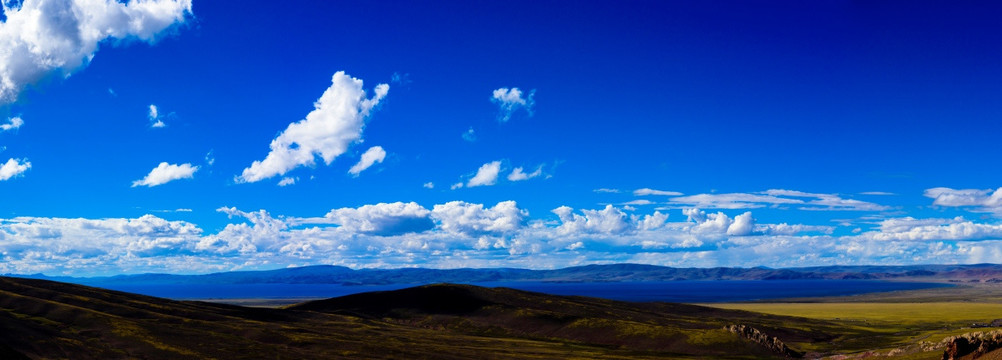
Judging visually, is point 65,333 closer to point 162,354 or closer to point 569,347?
point 162,354

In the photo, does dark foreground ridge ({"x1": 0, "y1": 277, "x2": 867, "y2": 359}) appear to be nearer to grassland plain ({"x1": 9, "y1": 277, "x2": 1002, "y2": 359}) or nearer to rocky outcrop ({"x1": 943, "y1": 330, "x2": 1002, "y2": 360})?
grassland plain ({"x1": 9, "y1": 277, "x2": 1002, "y2": 359})

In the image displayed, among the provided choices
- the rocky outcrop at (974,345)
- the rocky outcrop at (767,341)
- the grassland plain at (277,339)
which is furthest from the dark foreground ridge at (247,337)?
the rocky outcrop at (974,345)

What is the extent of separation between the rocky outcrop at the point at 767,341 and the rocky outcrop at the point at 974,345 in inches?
2484

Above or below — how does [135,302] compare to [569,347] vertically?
above

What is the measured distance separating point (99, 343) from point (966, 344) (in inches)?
5910

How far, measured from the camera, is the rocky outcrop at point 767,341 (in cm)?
16038

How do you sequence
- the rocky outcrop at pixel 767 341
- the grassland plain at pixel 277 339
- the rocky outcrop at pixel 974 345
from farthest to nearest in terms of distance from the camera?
the rocky outcrop at pixel 767 341 < the grassland plain at pixel 277 339 < the rocky outcrop at pixel 974 345

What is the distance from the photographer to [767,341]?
16650 cm

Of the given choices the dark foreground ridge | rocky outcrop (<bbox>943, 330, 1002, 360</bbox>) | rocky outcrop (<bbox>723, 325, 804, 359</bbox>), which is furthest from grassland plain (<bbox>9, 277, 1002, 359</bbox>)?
rocky outcrop (<bbox>943, 330, 1002, 360</bbox>)

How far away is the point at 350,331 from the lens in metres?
180

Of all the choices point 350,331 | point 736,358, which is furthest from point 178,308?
point 736,358

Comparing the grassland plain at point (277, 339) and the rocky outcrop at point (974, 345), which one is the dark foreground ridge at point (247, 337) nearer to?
the grassland plain at point (277, 339)

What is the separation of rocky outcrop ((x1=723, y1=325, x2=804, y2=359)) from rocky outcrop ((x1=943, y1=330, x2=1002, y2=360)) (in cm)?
6310

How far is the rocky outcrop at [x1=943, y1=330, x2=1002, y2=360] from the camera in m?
88.3
